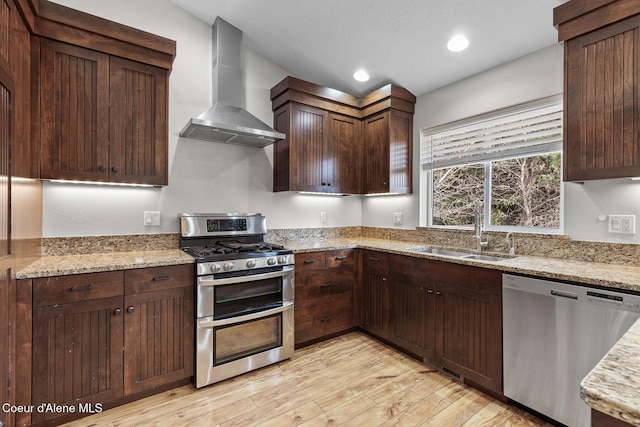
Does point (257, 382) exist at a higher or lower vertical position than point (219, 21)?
lower

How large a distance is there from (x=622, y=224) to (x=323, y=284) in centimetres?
226

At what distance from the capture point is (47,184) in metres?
2.29

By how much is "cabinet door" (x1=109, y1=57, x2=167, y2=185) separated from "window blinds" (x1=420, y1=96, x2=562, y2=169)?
2560 mm

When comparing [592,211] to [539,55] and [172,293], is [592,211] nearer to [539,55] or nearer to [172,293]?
[539,55]

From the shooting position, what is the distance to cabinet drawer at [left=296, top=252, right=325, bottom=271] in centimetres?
279

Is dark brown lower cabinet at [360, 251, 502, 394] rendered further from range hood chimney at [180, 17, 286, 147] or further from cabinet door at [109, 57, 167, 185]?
cabinet door at [109, 57, 167, 185]

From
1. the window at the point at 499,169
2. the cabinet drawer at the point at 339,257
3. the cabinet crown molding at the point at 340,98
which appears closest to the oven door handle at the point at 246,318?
the cabinet drawer at the point at 339,257

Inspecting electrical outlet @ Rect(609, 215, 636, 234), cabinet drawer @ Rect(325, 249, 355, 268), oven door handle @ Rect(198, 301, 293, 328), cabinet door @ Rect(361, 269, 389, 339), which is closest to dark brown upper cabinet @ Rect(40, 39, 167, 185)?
oven door handle @ Rect(198, 301, 293, 328)

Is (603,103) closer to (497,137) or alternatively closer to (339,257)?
(497,137)

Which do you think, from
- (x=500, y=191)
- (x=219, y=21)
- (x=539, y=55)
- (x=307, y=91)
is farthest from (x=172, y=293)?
(x=539, y=55)

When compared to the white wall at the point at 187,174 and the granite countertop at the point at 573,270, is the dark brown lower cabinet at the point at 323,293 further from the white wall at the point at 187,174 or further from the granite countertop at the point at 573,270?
the granite countertop at the point at 573,270

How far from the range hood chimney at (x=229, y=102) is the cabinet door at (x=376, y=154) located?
3.73 feet

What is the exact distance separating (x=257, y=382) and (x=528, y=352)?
1.88 meters

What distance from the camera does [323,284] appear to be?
115 inches
